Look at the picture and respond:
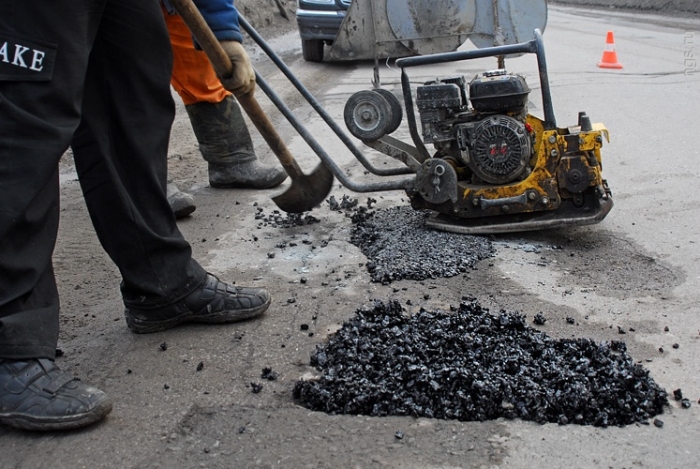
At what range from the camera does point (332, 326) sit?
2.99 meters

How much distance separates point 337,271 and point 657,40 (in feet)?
34.8

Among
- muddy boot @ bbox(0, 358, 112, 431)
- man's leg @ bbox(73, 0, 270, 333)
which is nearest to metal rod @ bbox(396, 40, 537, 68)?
man's leg @ bbox(73, 0, 270, 333)

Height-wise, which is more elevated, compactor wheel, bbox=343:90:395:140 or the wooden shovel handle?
the wooden shovel handle

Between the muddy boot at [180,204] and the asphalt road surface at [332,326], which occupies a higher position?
the muddy boot at [180,204]

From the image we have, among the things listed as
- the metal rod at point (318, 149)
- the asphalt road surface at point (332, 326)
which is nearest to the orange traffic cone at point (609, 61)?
the asphalt road surface at point (332, 326)

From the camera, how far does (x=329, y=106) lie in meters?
7.77

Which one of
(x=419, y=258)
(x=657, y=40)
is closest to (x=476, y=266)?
(x=419, y=258)

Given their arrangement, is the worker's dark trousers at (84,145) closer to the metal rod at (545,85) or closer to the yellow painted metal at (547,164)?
the yellow painted metal at (547,164)

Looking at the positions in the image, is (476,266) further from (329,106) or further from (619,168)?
(329,106)

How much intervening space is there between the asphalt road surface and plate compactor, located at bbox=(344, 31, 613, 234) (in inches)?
6.9

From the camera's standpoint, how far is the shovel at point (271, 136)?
2.83 meters

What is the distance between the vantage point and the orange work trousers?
4516 millimetres

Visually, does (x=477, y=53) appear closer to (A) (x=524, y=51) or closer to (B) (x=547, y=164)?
(A) (x=524, y=51)

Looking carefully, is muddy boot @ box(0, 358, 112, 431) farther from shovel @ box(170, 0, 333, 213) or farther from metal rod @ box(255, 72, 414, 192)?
metal rod @ box(255, 72, 414, 192)
